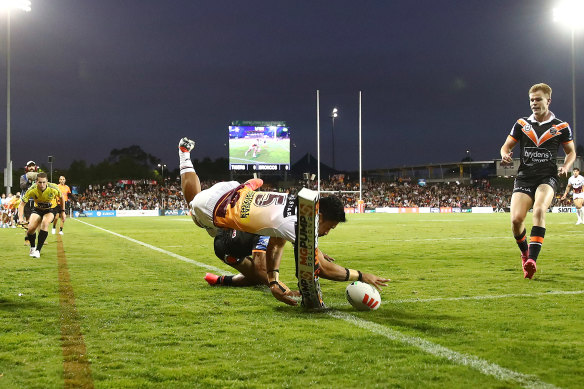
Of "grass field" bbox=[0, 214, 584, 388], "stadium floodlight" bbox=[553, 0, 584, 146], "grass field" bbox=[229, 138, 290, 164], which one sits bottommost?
"grass field" bbox=[0, 214, 584, 388]

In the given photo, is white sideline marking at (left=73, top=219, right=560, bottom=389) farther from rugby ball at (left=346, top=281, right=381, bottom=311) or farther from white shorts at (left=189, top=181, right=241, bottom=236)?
white shorts at (left=189, top=181, right=241, bottom=236)

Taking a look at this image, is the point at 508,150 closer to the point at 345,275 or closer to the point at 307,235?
the point at 345,275

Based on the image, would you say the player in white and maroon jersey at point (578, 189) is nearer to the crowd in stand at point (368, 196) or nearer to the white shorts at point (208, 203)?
the white shorts at point (208, 203)

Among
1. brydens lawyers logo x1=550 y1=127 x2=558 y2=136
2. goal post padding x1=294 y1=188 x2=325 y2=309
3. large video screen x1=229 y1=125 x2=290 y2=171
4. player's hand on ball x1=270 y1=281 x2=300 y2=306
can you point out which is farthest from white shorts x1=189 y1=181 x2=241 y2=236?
large video screen x1=229 y1=125 x2=290 y2=171

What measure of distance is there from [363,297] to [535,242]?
3.33 metres

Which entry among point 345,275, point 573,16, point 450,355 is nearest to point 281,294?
point 345,275

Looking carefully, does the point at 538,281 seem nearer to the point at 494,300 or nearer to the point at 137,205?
the point at 494,300

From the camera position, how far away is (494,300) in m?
5.26

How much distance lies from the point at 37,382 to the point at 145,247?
10325 millimetres

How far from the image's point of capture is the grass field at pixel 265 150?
53.6 meters

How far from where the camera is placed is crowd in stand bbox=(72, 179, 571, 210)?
210 ft

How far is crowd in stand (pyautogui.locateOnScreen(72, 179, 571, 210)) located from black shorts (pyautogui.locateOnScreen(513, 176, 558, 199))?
54645mm

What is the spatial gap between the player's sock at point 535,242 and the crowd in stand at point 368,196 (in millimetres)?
55111

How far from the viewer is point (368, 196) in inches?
2864
